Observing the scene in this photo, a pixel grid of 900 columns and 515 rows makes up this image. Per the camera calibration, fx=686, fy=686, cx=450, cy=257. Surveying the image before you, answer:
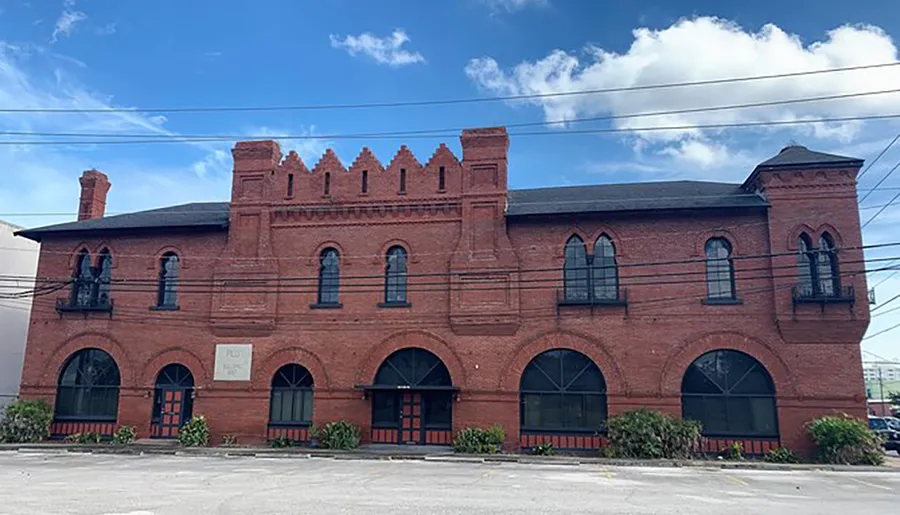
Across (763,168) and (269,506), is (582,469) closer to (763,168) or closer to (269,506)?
(269,506)

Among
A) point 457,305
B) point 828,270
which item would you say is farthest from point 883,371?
point 457,305

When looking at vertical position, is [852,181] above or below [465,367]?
above

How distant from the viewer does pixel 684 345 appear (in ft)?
76.5

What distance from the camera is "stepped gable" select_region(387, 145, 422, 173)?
26453 mm

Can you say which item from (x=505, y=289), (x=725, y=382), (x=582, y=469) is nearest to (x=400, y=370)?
(x=505, y=289)

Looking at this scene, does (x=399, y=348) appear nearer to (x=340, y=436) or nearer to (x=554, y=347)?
Result: (x=340, y=436)

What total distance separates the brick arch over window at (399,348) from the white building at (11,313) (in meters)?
16.4

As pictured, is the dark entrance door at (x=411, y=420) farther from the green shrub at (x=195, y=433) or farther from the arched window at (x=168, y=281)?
the arched window at (x=168, y=281)

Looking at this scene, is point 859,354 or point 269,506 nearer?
point 269,506

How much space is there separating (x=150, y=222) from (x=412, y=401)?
43.1ft

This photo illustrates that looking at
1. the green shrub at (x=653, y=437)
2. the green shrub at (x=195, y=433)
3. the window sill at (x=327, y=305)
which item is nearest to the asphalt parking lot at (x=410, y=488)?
the green shrub at (x=653, y=437)

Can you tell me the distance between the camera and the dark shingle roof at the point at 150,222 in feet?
89.5

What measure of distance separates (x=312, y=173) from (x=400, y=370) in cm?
860

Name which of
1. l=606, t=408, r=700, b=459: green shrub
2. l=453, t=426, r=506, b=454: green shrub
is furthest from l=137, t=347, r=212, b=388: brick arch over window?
l=606, t=408, r=700, b=459: green shrub
